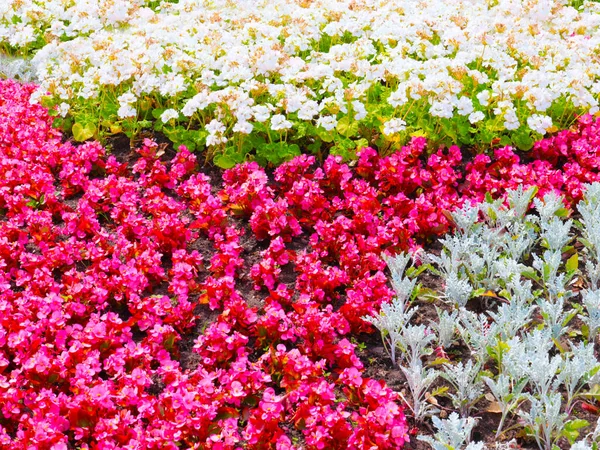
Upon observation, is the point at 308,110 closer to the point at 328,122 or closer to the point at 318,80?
the point at 328,122

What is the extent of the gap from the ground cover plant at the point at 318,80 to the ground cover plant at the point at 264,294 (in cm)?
27

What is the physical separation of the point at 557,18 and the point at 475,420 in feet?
19.0

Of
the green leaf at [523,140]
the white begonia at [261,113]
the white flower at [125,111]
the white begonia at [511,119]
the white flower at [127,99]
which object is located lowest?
the green leaf at [523,140]

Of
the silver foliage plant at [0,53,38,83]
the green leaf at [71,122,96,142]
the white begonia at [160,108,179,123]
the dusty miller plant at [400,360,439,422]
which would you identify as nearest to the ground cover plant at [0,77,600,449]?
the dusty miller plant at [400,360,439,422]

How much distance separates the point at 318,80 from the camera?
6.68 m

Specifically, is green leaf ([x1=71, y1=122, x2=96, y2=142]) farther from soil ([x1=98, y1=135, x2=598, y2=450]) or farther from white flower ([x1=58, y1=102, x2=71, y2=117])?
soil ([x1=98, y1=135, x2=598, y2=450])

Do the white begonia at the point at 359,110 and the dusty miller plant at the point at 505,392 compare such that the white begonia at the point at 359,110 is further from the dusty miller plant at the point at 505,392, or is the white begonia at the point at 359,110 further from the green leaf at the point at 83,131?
the dusty miller plant at the point at 505,392

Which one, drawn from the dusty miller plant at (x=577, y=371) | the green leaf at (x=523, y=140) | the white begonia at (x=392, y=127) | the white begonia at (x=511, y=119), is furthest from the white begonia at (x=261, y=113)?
the dusty miller plant at (x=577, y=371)

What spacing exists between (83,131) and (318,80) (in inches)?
84.7

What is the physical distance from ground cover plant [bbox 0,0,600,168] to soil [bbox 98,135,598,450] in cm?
92

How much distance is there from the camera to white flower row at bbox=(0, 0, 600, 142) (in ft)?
20.1

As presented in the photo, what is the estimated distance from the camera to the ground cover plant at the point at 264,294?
12.7ft

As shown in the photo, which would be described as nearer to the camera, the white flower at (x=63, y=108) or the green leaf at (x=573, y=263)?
the green leaf at (x=573, y=263)

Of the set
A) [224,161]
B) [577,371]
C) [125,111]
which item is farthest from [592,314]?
[125,111]
